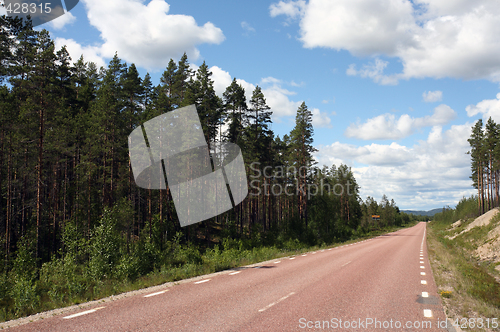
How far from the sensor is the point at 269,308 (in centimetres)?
670

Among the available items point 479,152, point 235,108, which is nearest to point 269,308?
point 235,108

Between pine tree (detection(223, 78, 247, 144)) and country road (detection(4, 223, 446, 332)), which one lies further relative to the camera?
pine tree (detection(223, 78, 247, 144))

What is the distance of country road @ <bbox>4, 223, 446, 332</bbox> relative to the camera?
5.60m

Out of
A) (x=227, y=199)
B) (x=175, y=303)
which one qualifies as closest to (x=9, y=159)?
(x=227, y=199)

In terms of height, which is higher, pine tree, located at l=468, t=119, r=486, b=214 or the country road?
pine tree, located at l=468, t=119, r=486, b=214

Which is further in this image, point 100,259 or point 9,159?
point 9,159

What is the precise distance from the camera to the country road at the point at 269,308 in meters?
5.60

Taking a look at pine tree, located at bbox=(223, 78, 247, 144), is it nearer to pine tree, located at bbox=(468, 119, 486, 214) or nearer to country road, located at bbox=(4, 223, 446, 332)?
country road, located at bbox=(4, 223, 446, 332)

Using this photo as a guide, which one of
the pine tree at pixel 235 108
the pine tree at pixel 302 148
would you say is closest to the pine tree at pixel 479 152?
the pine tree at pixel 302 148

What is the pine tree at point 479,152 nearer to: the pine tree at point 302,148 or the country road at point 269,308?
the pine tree at point 302,148

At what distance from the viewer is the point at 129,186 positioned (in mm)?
32219

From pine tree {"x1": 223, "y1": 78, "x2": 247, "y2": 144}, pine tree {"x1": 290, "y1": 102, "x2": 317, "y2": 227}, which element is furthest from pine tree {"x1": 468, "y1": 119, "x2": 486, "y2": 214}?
pine tree {"x1": 223, "y1": 78, "x2": 247, "y2": 144}

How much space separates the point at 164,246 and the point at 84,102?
25.6 metres

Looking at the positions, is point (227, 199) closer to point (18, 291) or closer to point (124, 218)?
point (124, 218)
